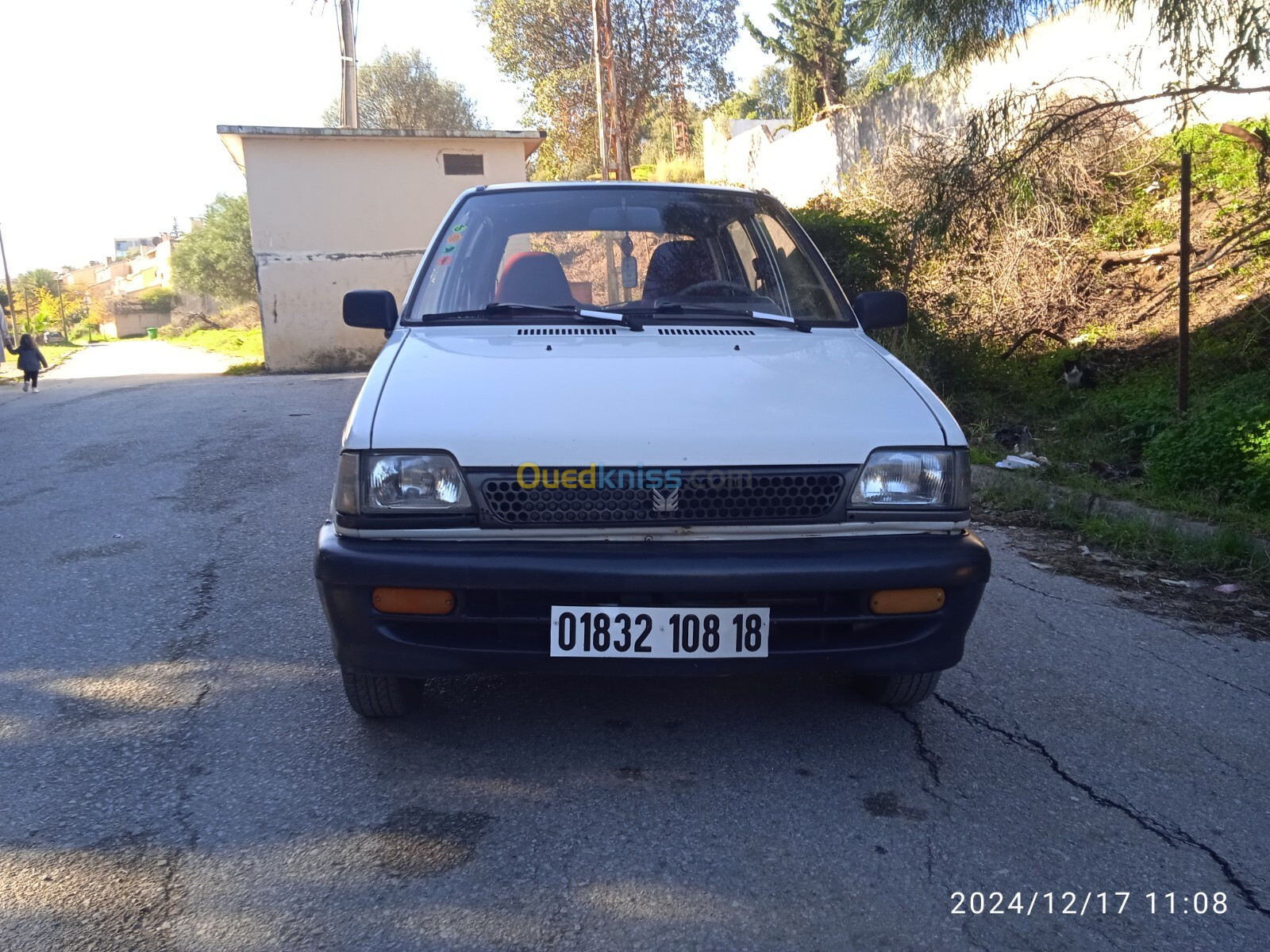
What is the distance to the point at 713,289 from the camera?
13.0 feet

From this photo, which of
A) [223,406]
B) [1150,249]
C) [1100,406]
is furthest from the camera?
[223,406]

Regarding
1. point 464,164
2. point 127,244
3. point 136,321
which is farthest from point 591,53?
point 127,244

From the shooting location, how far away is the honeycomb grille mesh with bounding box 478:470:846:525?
2.71 m

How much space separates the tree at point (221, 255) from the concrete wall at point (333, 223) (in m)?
30.3

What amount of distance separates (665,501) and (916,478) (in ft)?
2.30

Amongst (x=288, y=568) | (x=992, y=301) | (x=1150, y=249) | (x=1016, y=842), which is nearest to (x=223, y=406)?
(x=288, y=568)

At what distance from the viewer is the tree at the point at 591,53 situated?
29.2 metres

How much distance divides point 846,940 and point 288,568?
3478 mm

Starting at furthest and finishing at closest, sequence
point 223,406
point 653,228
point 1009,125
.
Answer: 1. point 223,406
2. point 1009,125
3. point 653,228

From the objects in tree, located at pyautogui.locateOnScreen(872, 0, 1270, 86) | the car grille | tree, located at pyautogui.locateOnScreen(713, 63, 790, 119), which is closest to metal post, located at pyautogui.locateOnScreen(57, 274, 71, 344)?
tree, located at pyautogui.locateOnScreen(713, 63, 790, 119)

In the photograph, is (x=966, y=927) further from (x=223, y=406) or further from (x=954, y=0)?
(x=223, y=406)

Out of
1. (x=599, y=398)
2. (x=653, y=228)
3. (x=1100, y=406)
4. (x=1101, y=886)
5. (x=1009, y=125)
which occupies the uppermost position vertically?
(x=1009, y=125)

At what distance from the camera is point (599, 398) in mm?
2885

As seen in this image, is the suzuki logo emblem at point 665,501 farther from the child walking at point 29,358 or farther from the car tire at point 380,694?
the child walking at point 29,358
